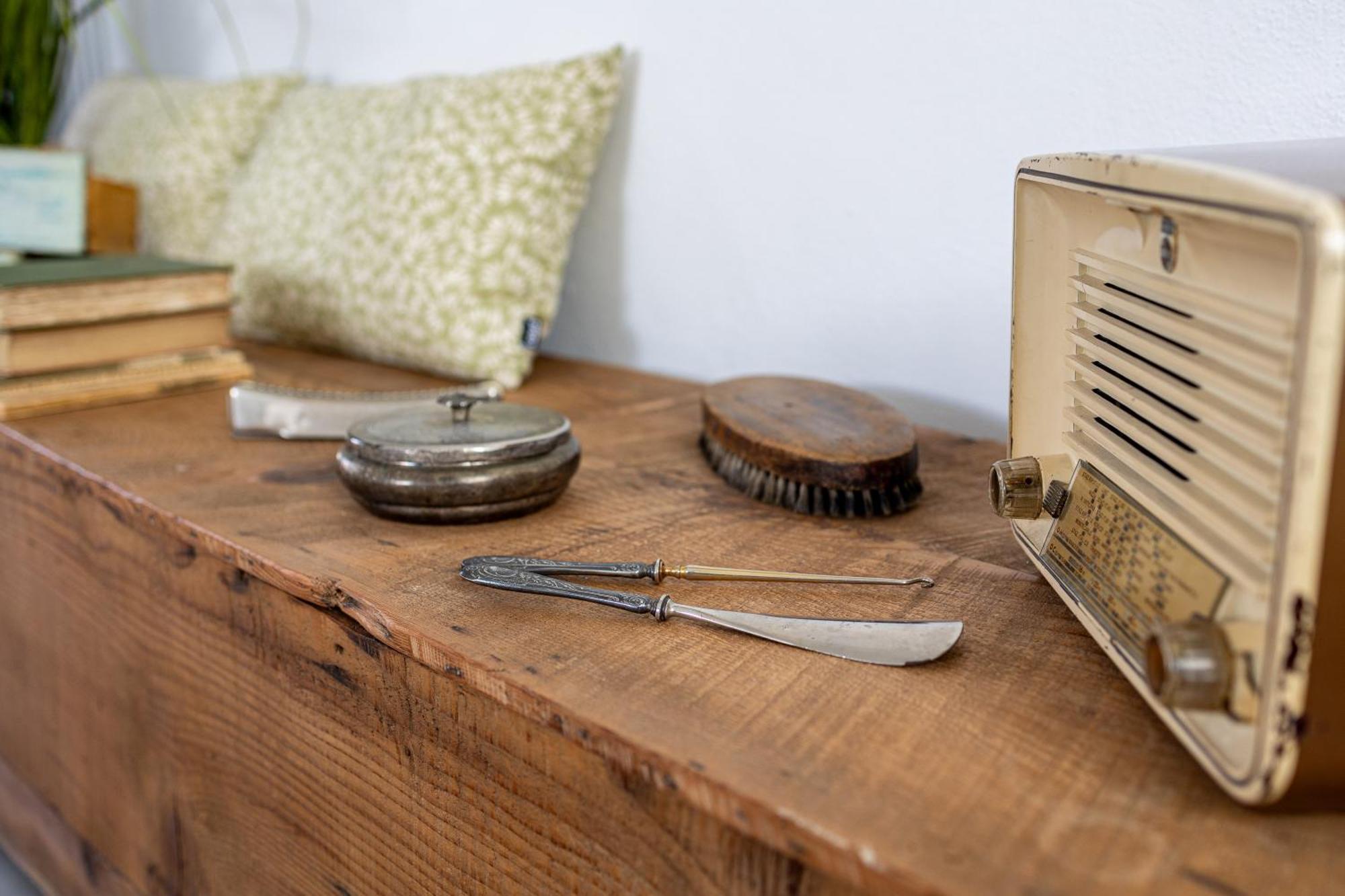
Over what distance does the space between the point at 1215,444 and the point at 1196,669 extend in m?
0.10

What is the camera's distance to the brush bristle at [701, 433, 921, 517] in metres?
0.85

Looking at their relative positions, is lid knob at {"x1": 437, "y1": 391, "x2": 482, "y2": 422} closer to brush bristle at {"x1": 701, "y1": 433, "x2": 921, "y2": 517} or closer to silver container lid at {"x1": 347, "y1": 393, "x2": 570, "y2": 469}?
silver container lid at {"x1": 347, "y1": 393, "x2": 570, "y2": 469}

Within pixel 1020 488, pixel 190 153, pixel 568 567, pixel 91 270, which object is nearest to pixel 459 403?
pixel 568 567

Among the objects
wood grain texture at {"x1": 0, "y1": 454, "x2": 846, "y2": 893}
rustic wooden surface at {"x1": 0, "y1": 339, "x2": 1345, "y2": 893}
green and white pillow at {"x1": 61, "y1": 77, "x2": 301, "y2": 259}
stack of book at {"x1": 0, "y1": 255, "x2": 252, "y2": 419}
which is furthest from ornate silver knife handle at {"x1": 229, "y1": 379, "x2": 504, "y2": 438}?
green and white pillow at {"x1": 61, "y1": 77, "x2": 301, "y2": 259}

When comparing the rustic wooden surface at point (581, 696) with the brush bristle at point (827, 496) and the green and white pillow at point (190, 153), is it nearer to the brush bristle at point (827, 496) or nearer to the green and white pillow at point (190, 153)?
the brush bristle at point (827, 496)

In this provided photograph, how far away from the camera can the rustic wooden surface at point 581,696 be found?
1.51ft

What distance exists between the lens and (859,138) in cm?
111

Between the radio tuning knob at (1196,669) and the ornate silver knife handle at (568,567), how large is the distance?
1.08ft

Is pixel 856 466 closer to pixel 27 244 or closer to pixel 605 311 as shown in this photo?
pixel 605 311

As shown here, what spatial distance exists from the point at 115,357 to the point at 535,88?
1.95 feet

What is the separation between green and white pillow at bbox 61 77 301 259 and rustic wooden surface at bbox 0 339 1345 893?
2.16 ft

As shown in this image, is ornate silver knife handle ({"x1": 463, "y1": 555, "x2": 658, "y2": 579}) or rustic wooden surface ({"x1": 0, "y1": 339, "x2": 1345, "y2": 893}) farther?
ornate silver knife handle ({"x1": 463, "y1": 555, "x2": 658, "y2": 579})

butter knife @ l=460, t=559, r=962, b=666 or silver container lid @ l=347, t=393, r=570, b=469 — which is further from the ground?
silver container lid @ l=347, t=393, r=570, b=469

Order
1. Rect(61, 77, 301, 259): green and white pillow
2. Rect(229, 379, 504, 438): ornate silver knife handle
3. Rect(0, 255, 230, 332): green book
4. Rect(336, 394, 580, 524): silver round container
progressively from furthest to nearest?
1. Rect(61, 77, 301, 259): green and white pillow
2. Rect(0, 255, 230, 332): green book
3. Rect(229, 379, 504, 438): ornate silver knife handle
4. Rect(336, 394, 580, 524): silver round container
